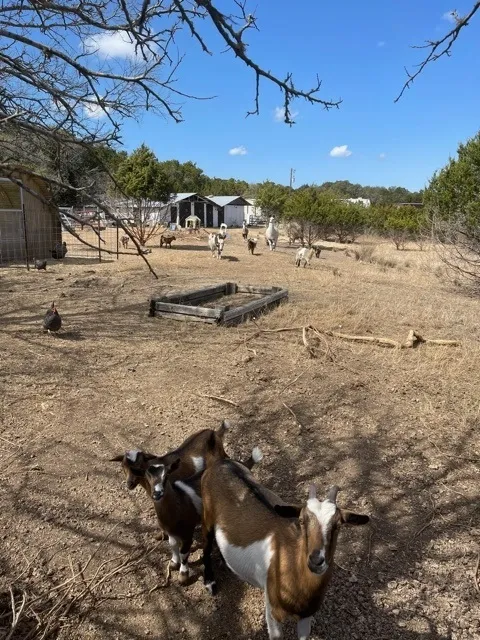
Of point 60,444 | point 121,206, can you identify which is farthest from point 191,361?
point 121,206

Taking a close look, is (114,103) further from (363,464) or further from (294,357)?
(363,464)

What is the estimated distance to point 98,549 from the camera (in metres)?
2.93

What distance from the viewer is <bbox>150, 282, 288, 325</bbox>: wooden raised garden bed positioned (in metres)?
7.99

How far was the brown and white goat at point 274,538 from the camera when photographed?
6.49 ft

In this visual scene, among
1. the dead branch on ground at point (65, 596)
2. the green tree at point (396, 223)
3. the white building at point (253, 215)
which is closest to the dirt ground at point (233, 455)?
the dead branch on ground at point (65, 596)

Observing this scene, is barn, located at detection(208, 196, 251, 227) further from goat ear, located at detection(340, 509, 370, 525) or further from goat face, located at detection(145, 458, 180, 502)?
goat ear, located at detection(340, 509, 370, 525)

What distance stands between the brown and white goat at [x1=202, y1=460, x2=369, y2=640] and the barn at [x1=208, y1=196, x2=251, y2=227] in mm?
50125

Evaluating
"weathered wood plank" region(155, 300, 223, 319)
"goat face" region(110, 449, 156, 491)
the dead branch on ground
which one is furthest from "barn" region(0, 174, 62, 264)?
the dead branch on ground

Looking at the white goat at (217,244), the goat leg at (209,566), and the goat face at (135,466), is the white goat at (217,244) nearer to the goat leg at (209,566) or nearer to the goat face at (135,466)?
the goat face at (135,466)

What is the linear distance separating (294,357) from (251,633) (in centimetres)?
424

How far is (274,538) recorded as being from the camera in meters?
2.31

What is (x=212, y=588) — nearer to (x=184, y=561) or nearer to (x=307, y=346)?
(x=184, y=561)

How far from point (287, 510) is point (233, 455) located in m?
1.81

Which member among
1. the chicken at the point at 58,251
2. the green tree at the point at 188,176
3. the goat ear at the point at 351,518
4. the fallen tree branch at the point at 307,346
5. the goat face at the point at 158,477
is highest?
the green tree at the point at 188,176
